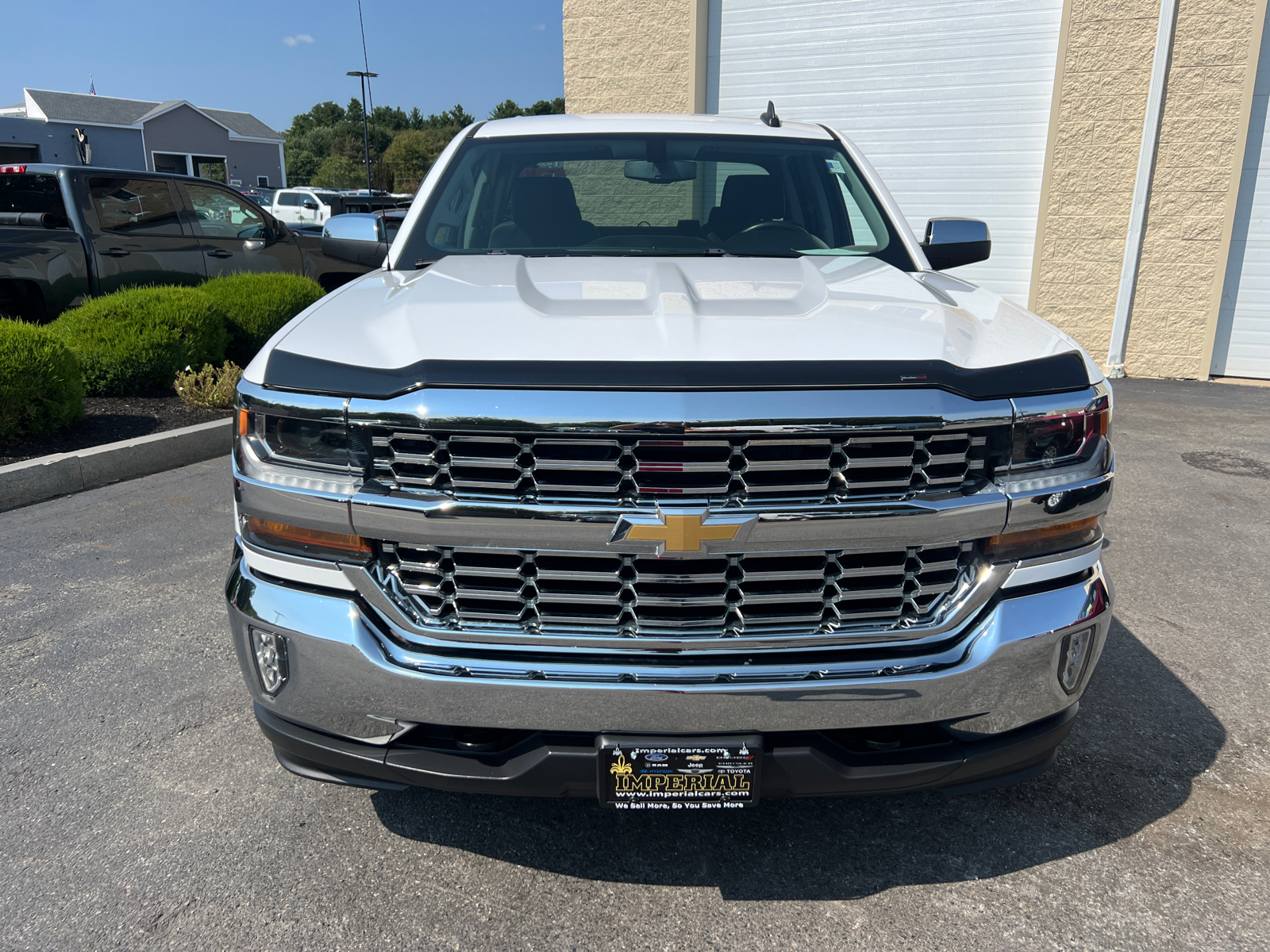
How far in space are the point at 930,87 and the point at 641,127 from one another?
7677mm

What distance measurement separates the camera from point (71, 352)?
6016mm

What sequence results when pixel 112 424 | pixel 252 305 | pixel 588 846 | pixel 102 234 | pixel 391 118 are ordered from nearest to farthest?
1. pixel 588 846
2. pixel 112 424
3. pixel 102 234
4. pixel 252 305
5. pixel 391 118

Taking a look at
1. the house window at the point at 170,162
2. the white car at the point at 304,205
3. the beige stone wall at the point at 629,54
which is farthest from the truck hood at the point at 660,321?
the house window at the point at 170,162

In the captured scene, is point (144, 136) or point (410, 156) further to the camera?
point (410, 156)

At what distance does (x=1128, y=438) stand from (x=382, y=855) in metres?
6.60

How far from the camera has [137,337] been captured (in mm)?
6824

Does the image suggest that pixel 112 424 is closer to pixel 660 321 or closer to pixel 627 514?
pixel 660 321

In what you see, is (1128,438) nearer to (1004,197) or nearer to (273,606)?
(1004,197)

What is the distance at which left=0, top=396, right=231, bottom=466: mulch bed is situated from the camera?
5.69 metres

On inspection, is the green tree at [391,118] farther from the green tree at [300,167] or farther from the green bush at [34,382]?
the green bush at [34,382]

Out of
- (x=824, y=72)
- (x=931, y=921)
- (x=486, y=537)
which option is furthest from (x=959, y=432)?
(x=824, y=72)

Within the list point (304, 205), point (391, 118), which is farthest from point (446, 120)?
point (304, 205)

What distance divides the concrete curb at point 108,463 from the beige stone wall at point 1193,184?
29.6 ft

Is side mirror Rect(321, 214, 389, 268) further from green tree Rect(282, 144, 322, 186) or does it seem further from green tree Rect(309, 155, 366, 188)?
green tree Rect(282, 144, 322, 186)
